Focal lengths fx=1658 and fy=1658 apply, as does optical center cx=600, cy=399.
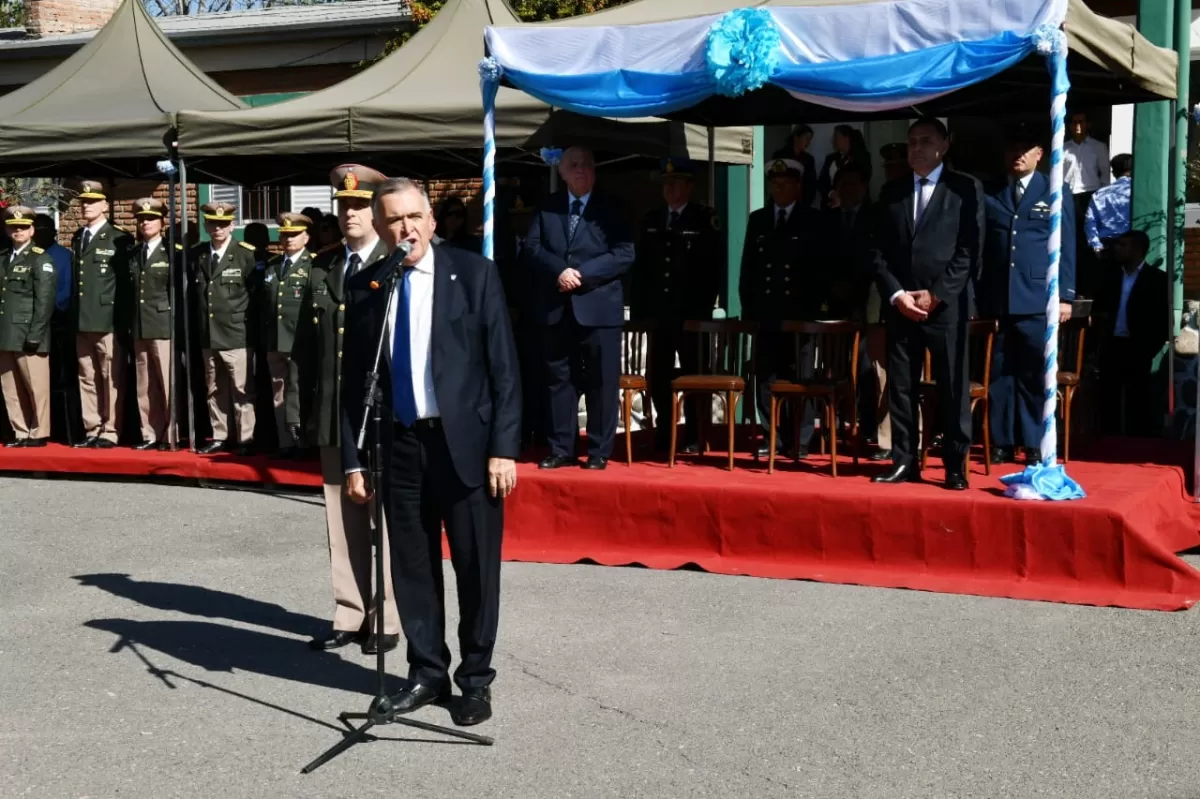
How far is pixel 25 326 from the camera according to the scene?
12.6m

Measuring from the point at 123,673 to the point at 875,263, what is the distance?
14.7 feet

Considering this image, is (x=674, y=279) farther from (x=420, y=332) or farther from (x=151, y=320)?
(x=420, y=332)

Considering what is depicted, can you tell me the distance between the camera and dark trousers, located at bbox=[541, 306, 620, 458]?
9461 millimetres

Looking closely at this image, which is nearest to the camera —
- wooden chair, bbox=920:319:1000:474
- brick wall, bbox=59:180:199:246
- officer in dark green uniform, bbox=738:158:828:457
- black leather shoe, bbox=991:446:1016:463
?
wooden chair, bbox=920:319:1000:474

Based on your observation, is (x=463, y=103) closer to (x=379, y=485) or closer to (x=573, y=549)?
(x=573, y=549)

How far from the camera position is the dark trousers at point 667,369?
1065cm

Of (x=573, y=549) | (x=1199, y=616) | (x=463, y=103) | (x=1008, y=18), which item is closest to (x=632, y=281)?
(x=463, y=103)

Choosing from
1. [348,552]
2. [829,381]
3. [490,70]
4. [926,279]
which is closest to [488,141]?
[490,70]

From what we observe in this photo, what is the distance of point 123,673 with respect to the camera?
6.48m

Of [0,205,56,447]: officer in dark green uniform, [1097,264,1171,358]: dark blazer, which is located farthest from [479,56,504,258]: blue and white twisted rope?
[0,205,56,447]: officer in dark green uniform

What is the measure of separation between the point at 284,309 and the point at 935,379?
16.1 ft

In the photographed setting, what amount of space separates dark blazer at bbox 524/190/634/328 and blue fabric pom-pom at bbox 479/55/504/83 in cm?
Result: 77

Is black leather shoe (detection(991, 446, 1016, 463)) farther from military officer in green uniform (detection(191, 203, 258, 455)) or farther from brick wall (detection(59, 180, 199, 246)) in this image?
brick wall (detection(59, 180, 199, 246))

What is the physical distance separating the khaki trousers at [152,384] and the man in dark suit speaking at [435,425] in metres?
7.04
